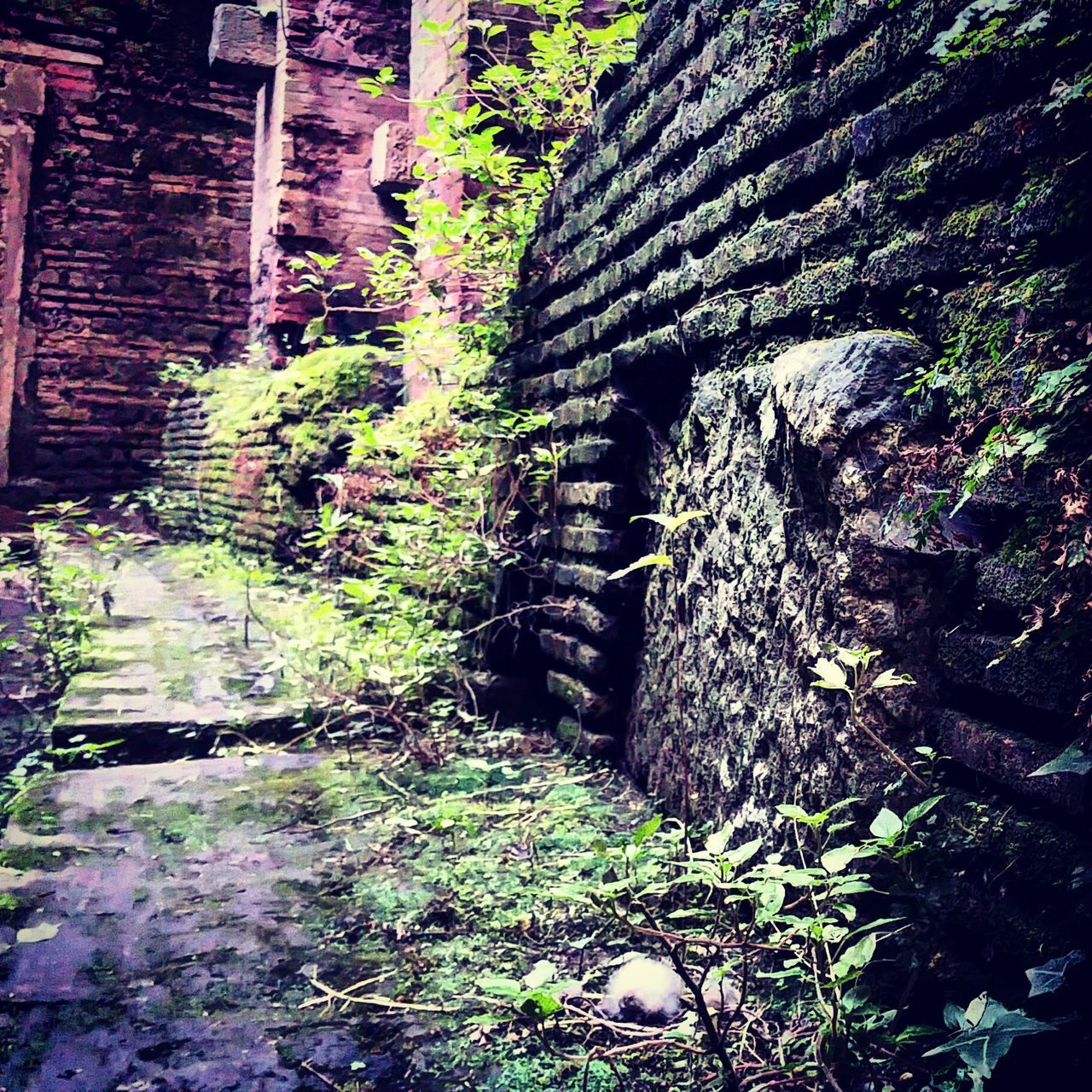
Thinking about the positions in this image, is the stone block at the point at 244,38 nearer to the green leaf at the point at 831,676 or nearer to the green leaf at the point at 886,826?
the green leaf at the point at 831,676

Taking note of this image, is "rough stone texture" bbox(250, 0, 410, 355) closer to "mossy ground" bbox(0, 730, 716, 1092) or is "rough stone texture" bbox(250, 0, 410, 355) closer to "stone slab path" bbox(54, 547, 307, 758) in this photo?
"stone slab path" bbox(54, 547, 307, 758)

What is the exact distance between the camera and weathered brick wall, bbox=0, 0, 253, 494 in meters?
9.23

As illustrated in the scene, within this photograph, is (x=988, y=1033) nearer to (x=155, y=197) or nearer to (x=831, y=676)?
(x=831, y=676)

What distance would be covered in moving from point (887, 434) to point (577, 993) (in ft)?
3.48

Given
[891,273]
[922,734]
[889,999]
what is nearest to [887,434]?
[891,273]

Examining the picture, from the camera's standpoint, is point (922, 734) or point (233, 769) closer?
point (922, 734)

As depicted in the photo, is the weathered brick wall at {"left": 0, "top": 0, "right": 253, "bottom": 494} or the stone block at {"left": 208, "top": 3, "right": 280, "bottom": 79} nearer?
the stone block at {"left": 208, "top": 3, "right": 280, "bottom": 79}

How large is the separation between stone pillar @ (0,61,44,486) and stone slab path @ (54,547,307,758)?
5201 millimetres

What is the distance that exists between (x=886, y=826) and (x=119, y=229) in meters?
10.3

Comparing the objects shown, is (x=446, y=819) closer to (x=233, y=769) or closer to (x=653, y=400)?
(x=233, y=769)

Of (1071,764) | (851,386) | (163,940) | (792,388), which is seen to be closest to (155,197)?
(163,940)

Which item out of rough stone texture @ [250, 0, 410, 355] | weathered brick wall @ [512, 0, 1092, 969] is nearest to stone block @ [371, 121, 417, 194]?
rough stone texture @ [250, 0, 410, 355]

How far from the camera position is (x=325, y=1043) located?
4.80ft

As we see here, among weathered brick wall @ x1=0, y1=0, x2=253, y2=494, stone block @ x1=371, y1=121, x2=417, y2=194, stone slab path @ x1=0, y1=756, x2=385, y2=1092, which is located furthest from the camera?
weathered brick wall @ x1=0, y1=0, x2=253, y2=494
